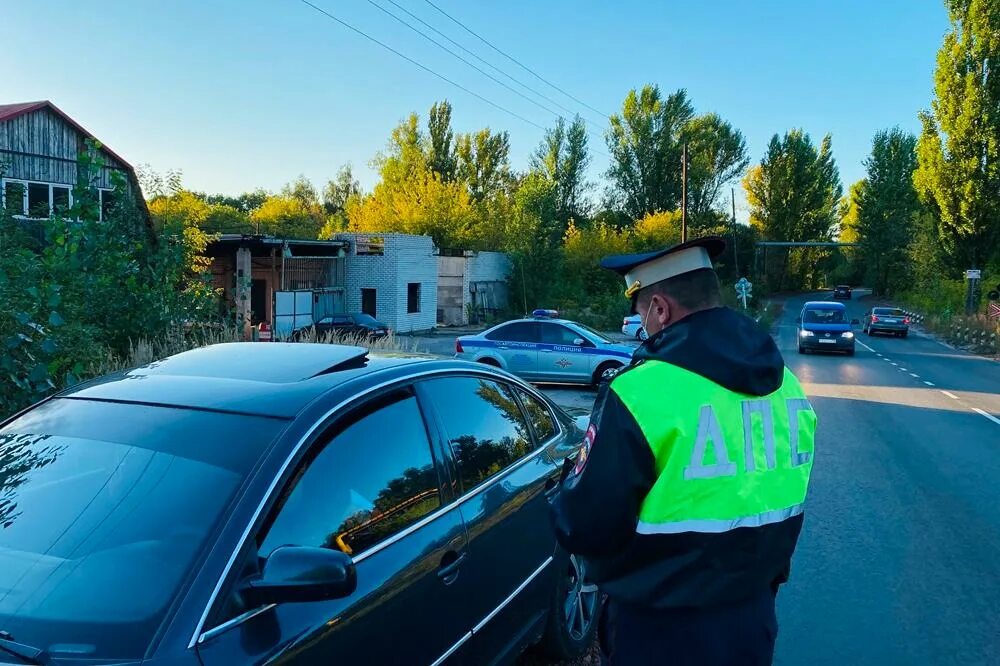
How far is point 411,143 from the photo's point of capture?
177 feet

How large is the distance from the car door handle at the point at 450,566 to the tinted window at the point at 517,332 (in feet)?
41.4

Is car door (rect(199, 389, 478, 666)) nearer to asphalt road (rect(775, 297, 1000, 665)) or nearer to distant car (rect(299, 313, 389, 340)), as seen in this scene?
asphalt road (rect(775, 297, 1000, 665))

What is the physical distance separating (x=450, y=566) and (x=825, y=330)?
23.4 metres

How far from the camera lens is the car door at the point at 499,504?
116 inches

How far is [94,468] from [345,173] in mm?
91410

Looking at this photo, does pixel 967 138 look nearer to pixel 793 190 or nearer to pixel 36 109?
pixel 793 190

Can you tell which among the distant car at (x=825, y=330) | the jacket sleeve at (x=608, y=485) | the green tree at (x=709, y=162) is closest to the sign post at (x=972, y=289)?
the distant car at (x=825, y=330)

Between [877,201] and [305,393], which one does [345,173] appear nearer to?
[877,201]

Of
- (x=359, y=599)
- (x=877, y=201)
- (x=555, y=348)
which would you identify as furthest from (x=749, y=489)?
(x=877, y=201)

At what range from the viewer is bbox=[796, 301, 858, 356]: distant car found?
23.4 meters

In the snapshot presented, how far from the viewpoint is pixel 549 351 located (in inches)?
601

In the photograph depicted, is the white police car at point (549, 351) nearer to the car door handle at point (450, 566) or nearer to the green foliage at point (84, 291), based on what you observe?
the green foliage at point (84, 291)

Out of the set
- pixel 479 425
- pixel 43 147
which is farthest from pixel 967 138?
pixel 479 425

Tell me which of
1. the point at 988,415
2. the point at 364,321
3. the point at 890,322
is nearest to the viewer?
the point at 988,415
